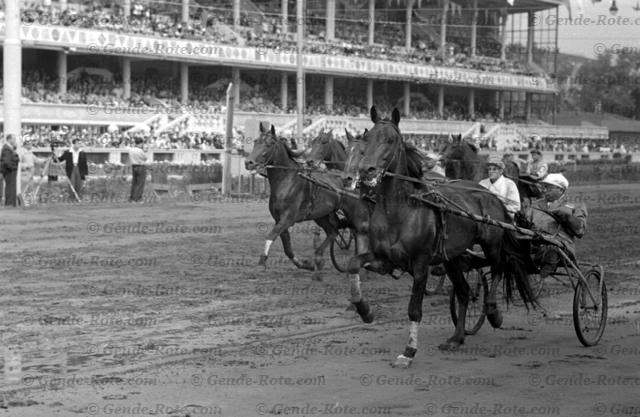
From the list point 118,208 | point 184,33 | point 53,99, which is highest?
point 184,33

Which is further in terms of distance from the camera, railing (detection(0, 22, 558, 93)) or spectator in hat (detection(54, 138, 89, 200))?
railing (detection(0, 22, 558, 93))

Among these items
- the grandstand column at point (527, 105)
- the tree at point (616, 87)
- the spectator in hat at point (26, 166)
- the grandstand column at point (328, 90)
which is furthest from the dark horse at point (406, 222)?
the tree at point (616, 87)

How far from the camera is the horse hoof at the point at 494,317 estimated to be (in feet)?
32.6

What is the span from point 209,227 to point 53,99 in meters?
19.6

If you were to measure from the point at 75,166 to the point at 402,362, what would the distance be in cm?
1919

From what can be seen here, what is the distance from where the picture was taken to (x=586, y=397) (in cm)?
764

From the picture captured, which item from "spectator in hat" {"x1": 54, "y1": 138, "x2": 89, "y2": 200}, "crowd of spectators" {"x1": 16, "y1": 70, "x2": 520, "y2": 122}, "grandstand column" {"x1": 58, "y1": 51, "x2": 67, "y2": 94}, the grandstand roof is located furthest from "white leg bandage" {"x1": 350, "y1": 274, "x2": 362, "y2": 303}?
the grandstand roof

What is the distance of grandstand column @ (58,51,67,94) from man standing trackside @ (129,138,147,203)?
1548 cm

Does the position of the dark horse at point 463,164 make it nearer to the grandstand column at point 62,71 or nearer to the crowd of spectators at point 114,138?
the crowd of spectators at point 114,138

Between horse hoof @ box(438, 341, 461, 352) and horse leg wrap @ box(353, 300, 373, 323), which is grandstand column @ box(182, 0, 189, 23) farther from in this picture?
horse hoof @ box(438, 341, 461, 352)

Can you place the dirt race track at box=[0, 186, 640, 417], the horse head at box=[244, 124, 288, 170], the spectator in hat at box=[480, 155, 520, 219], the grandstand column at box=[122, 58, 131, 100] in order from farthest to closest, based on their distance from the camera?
the grandstand column at box=[122, 58, 131, 100] < the horse head at box=[244, 124, 288, 170] < the spectator in hat at box=[480, 155, 520, 219] < the dirt race track at box=[0, 186, 640, 417]

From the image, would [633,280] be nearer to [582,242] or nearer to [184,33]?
[582,242]

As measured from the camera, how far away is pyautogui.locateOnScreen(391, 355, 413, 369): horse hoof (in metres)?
8.44

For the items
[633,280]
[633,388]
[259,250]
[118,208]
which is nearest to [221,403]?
[633,388]
